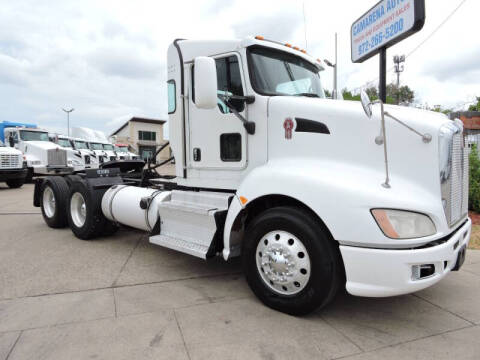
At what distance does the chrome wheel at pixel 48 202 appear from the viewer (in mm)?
6656

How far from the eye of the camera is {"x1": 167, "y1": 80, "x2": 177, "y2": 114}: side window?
4.23 m

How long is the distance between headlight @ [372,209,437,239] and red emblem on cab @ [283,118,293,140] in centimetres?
111

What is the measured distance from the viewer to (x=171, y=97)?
429 centimetres

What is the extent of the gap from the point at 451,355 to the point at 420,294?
3.75 ft

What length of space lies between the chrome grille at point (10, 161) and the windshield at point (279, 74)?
13.4 metres

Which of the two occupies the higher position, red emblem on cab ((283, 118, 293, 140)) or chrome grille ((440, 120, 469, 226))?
red emblem on cab ((283, 118, 293, 140))

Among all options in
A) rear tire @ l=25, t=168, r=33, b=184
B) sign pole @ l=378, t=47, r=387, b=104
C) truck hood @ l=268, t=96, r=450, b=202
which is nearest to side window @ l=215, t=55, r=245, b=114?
truck hood @ l=268, t=96, r=450, b=202

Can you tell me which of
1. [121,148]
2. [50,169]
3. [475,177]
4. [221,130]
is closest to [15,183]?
[50,169]

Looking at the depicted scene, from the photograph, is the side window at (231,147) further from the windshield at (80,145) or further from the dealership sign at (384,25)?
the windshield at (80,145)

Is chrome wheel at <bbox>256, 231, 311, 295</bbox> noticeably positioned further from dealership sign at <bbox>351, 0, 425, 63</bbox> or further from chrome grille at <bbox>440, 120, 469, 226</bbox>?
dealership sign at <bbox>351, 0, 425, 63</bbox>

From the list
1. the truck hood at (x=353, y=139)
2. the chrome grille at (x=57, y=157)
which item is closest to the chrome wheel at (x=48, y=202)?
the truck hood at (x=353, y=139)

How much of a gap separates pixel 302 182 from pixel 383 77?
3.47 m

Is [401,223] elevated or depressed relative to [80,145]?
depressed

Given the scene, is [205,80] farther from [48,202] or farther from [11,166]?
[11,166]
